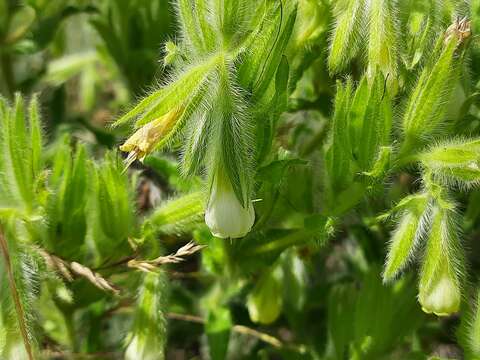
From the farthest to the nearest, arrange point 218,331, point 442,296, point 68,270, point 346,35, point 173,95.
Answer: point 218,331 < point 68,270 < point 346,35 < point 442,296 < point 173,95

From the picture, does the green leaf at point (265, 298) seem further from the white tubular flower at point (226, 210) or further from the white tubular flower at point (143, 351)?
the white tubular flower at point (226, 210)

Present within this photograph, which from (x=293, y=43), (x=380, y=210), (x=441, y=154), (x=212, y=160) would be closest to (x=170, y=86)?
(x=212, y=160)

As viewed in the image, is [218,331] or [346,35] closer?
[346,35]

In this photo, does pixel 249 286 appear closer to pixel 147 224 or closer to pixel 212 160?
pixel 147 224

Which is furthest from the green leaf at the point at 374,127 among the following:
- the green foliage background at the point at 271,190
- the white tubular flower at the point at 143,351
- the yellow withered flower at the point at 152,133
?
the white tubular flower at the point at 143,351

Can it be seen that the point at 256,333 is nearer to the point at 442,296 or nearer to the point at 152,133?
the point at 442,296

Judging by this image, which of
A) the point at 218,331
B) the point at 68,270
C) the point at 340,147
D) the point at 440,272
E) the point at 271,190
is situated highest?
the point at 340,147

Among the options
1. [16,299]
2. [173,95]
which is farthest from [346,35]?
[16,299]

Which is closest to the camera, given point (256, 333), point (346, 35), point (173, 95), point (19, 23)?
point (173, 95)
